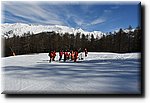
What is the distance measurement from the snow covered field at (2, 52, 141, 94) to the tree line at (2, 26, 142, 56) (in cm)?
6

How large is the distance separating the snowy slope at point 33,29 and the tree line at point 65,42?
3cm

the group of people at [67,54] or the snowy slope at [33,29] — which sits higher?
the snowy slope at [33,29]

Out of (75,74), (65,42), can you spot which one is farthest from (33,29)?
(75,74)

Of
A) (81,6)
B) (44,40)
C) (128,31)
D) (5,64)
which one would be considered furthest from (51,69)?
(128,31)

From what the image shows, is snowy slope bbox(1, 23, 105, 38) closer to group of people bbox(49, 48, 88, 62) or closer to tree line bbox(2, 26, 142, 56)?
tree line bbox(2, 26, 142, 56)

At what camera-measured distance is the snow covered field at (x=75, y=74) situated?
2.14 m

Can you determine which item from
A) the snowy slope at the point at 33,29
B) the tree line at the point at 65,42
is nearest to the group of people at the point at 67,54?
the tree line at the point at 65,42

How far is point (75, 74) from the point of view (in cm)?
220

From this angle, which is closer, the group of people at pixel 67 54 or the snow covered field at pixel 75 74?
the snow covered field at pixel 75 74

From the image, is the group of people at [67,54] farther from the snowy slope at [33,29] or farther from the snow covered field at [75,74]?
the snowy slope at [33,29]

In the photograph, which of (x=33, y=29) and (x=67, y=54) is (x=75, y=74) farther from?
(x=33, y=29)

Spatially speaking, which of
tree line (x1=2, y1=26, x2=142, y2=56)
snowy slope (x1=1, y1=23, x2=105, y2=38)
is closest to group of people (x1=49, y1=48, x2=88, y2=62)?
tree line (x1=2, y1=26, x2=142, y2=56)

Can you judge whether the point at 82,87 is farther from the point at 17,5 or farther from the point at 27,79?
the point at 17,5

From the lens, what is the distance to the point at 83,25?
2.23m
